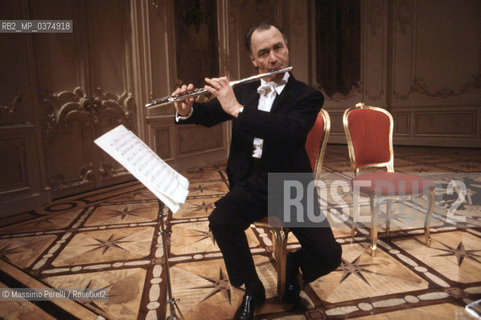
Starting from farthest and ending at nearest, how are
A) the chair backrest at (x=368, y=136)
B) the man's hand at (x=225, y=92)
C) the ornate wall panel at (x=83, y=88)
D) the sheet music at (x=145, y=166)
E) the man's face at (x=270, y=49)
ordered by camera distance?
1. the ornate wall panel at (x=83, y=88)
2. the chair backrest at (x=368, y=136)
3. the man's face at (x=270, y=49)
4. the man's hand at (x=225, y=92)
5. the sheet music at (x=145, y=166)

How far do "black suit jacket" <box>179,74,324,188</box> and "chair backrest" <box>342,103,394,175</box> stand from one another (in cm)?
84

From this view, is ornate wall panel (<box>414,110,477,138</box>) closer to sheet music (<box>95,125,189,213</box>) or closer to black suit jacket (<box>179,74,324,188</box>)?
black suit jacket (<box>179,74,324,188</box>)

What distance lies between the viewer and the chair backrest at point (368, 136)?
221 cm

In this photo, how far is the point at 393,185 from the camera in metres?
1.95

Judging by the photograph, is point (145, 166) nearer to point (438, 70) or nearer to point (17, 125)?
point (17, 125)

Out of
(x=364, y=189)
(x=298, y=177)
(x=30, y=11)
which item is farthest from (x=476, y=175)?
(x=30, y=11)

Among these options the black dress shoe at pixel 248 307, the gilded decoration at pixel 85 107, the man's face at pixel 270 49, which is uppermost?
the man's face at pixel 270 49

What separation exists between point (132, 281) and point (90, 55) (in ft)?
8.99

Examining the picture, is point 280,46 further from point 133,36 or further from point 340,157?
point 340,157

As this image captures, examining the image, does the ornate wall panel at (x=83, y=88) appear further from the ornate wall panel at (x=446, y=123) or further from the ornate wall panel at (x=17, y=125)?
the ornate wall panel at (x=446, y=123)

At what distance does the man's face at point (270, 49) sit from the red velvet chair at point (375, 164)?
3.00ft

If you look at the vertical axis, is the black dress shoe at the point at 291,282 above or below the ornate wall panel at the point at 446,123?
below

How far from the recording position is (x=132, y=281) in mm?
1751

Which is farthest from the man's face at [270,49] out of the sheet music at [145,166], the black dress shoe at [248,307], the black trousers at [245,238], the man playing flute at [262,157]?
the black dress shoe at [248,307]
